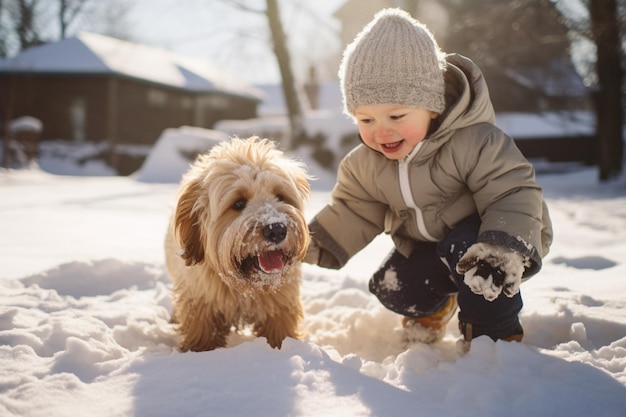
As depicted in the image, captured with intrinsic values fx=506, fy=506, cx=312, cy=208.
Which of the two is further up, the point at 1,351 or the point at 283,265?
the point at 283,265

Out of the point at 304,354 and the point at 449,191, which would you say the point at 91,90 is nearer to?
the point at 449,191

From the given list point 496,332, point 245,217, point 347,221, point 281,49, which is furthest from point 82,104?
point 496,332

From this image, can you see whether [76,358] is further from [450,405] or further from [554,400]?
[554,400]

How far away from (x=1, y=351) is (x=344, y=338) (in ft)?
5.04

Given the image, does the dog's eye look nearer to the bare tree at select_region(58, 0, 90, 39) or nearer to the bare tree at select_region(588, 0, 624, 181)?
the bare tree at select_region(588, 0, 624, 181)

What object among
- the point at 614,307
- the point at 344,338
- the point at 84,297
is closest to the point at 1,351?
the point at 84,297

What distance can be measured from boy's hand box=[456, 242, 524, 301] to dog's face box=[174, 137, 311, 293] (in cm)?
77

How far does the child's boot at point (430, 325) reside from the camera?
2.56 m

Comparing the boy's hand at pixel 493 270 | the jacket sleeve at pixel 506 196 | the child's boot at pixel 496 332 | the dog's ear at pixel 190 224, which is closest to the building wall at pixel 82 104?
the dog's ear at pixel 190 224

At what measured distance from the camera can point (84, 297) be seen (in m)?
3.00

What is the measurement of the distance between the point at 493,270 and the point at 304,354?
808mm

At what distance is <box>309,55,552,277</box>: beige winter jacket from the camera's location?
2.12m

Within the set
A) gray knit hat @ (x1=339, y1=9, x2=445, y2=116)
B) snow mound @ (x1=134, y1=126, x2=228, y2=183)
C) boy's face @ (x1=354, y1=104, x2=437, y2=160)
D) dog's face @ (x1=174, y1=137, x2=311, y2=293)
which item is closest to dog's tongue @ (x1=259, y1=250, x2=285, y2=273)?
dog's face @ (x1=174, y1=137, x2=311, y2=293)

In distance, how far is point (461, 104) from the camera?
92.3 inches
